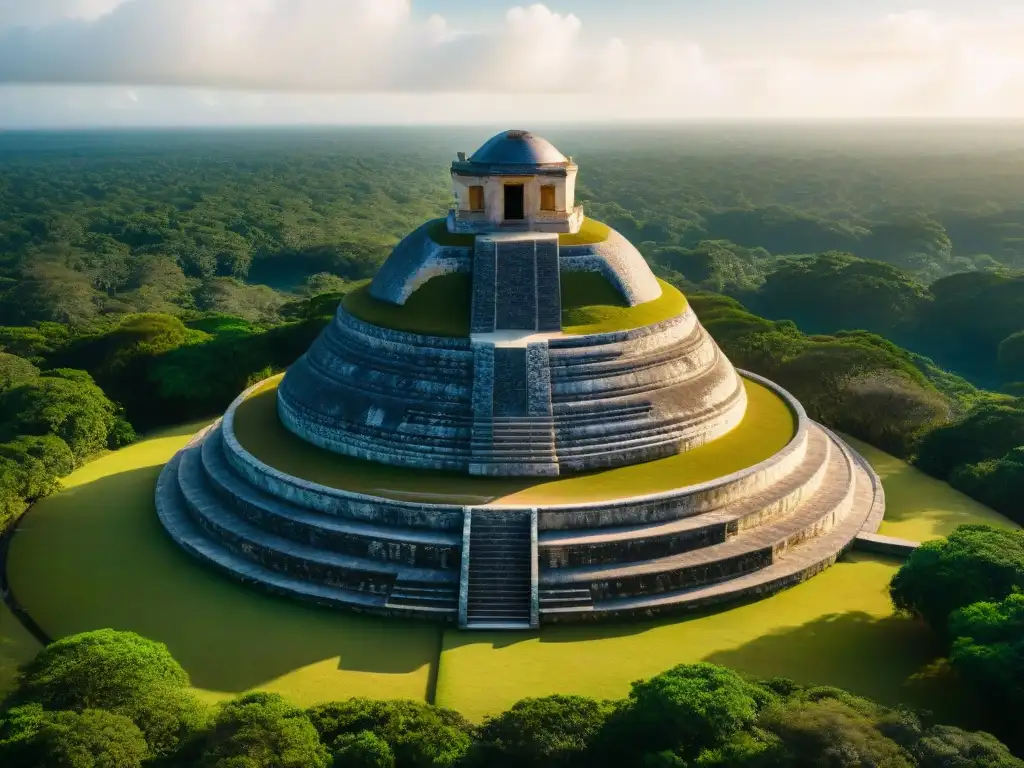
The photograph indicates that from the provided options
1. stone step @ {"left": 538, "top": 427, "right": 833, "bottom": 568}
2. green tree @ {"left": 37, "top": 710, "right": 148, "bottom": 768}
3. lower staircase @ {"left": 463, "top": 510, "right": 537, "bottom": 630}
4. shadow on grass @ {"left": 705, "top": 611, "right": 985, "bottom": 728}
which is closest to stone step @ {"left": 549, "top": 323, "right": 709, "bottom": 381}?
stone step @ {"left": 538, "top": 427, "right": 833, "bottom": 568}

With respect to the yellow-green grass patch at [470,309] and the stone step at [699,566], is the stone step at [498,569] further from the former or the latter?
the yellow-green grass patch at [470,309]

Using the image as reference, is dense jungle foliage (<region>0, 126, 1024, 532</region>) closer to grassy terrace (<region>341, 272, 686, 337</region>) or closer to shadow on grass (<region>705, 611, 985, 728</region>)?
shadow on grass (<region>705, 611, 985, 728</region>)

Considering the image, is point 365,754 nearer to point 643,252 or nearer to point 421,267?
point 421,267

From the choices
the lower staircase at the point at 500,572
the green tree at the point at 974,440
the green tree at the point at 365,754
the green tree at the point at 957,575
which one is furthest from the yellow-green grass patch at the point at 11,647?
the green tree at the point at 974,440

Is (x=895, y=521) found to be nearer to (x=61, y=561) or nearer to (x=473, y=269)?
(x=473, y=269)

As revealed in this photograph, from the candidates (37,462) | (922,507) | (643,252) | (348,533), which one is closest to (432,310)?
(348,533)

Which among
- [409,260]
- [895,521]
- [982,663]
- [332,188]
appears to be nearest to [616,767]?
[982,663]
